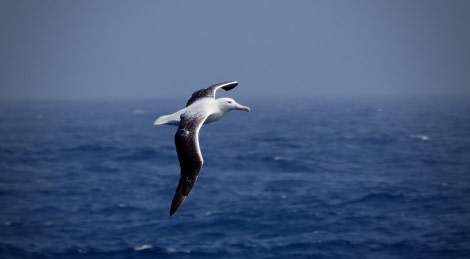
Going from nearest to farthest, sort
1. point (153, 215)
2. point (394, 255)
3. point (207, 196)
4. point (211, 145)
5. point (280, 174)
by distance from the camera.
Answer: point (394, 255) < point (153, 215) < point (207, 196) < point (280, 174) < point (211, 145)

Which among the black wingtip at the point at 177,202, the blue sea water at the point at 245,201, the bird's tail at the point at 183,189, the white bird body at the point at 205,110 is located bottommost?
the blue sea water at the point at 245,201

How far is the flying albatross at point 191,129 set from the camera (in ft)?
56.5

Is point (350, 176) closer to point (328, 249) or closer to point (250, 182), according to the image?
point (250, 182)

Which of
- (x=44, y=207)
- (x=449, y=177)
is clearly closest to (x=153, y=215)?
(x=44, y=207)

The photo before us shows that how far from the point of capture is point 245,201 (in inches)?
1906

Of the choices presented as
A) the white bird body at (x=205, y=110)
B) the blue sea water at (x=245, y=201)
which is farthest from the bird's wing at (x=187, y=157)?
the blue sea water at (x=245, y=201)

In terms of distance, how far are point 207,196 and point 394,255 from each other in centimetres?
1701

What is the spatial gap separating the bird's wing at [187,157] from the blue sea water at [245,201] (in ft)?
64.1

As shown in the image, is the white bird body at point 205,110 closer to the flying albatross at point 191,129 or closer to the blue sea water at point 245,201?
the flying albatross at point 191,129

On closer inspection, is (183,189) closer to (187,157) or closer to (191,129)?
(187,157)

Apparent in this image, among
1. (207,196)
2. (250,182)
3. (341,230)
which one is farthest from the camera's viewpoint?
(250,182)

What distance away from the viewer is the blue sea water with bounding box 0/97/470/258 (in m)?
39.2

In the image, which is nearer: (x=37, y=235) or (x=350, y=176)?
(x=37, y=235)

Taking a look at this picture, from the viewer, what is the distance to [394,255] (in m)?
37.3
